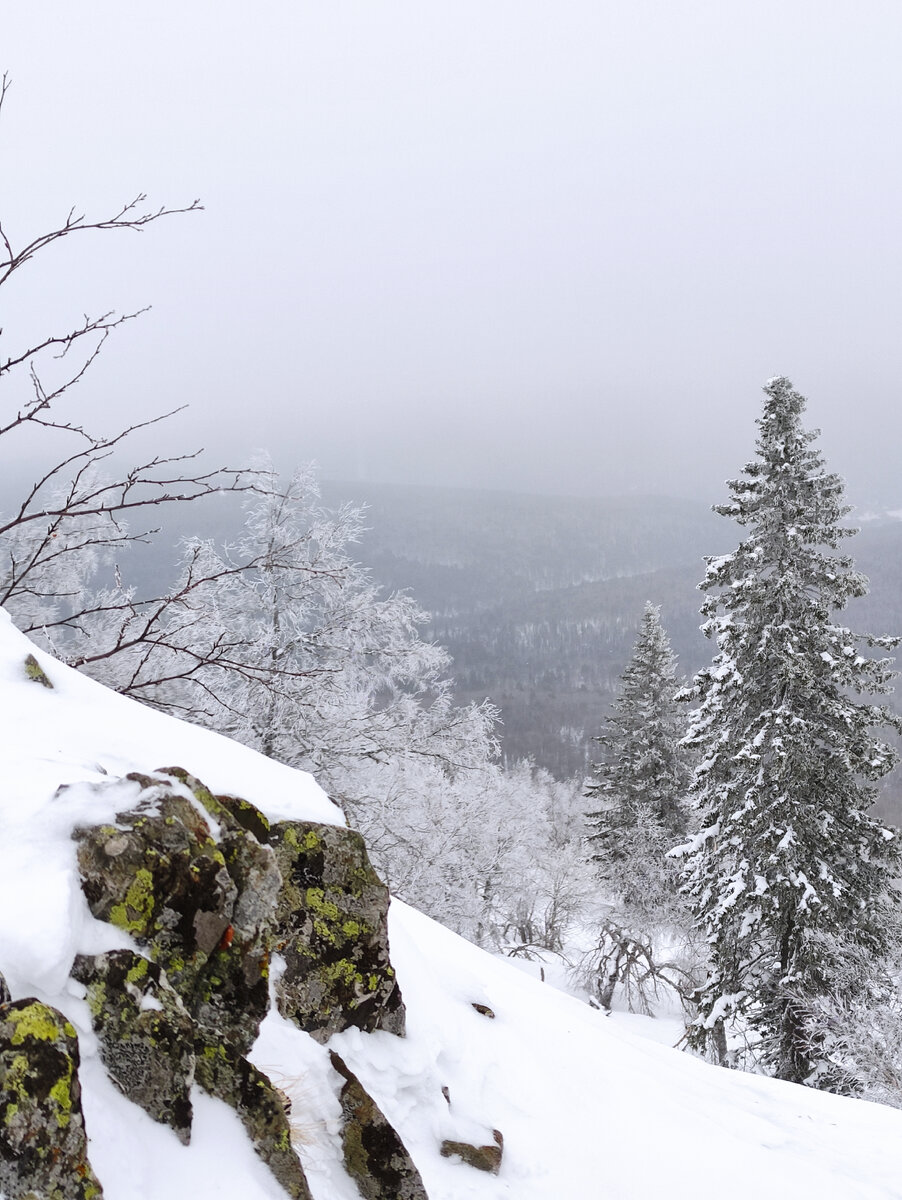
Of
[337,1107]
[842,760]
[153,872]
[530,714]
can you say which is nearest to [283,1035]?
[337,1107]

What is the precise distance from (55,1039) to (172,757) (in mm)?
1273

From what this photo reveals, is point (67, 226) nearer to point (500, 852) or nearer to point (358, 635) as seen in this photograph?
point (358, 635)

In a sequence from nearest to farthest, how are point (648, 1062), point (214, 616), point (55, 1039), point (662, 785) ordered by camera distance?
point (55, 1039), point (648, 1062), point (214, 616), point (662, 785)

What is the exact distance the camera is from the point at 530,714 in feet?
455

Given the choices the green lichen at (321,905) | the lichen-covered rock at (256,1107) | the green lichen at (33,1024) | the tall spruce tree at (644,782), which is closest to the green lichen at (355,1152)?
the lichen-covered rock at (256,1107)

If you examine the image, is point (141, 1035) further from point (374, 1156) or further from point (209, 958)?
point (374, 1156)

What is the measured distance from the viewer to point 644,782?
19.7 meters

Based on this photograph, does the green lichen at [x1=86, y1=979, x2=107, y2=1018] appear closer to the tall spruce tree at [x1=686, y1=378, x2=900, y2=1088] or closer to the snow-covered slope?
the snow-covered slope

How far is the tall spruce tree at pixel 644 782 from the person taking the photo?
1911 centimetres

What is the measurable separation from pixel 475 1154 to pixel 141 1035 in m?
1.96

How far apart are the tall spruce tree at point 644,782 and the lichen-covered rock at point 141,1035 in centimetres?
1799

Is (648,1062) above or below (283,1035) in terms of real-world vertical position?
below

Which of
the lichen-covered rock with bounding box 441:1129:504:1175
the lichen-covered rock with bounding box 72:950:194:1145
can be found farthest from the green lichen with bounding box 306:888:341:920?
the lichen-covered rock with bounding box 441:1129:504:1175

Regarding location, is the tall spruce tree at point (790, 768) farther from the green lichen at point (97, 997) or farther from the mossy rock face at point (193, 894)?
the green lichen at point (97, 997)
